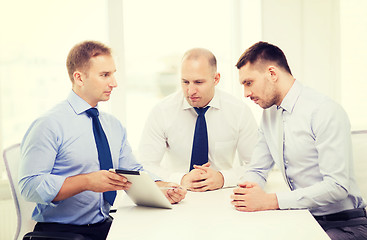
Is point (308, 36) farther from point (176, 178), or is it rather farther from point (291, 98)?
point (176, 178)

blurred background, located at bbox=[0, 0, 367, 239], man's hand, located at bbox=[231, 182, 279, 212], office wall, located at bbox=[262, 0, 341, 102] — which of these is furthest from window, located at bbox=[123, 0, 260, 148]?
man's hand, located at bbox=[231, 182, 279, 212]

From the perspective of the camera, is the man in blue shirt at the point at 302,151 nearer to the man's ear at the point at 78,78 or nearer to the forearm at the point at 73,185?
the forearm at the point at 73,185

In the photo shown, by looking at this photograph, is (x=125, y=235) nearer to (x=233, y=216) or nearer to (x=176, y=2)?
(x=233, y=216)

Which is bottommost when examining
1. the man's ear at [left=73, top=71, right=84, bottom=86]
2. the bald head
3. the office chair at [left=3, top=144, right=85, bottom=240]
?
the office chair at [left=3, top=144, right=85, bottom=240]

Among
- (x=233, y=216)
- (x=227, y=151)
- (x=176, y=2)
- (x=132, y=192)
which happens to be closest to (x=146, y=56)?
(x=176, y=2)

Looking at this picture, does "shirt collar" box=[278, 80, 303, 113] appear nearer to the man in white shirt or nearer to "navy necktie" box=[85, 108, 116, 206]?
the man in white shirt

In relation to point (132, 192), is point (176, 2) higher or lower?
higher

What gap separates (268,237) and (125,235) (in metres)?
0.53

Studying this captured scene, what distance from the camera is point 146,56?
155 inches

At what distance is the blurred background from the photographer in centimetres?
356

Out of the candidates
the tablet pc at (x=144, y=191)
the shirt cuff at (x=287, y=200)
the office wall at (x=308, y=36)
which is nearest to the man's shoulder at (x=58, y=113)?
the tablet pc at (x=144, y=191)

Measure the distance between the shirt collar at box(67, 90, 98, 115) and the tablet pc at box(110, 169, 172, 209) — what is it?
534mm

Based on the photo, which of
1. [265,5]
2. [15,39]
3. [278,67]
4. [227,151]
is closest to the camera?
[278,67]

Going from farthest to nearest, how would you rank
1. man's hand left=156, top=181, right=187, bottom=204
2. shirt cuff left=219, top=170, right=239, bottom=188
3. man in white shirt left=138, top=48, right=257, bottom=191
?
man in white shirt left=138, top=48, right=257, bottom=191
shirt cuff left=219, top=170, right=239, bottom=188
man's hand left=156, top=181, right=187, bottom=204
